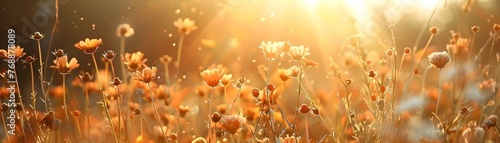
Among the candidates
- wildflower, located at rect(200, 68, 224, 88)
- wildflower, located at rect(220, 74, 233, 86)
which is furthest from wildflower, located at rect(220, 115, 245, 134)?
wildflower, located at rect(220, 74, 233, 86)

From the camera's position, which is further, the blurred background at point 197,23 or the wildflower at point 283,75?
the blurred background at point 197,23

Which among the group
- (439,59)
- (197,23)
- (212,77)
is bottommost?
(212,77)

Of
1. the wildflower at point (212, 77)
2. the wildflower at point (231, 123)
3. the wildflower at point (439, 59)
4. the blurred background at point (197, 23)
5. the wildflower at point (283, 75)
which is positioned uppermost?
the blurred background at point (197, 23)

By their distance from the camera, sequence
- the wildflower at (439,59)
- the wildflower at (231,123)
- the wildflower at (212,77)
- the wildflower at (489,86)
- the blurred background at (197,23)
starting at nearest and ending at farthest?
1. the wildflower at (231,123)
2. the wildflower at (212,77)
3. the wildflower at (439,59)
4. the wildflower at (489,86)
5. the blurred background at (197,23)

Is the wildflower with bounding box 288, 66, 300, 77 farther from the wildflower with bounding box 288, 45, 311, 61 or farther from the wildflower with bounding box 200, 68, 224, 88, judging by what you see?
the wildflower with bounding box 200, 68, 224, 88

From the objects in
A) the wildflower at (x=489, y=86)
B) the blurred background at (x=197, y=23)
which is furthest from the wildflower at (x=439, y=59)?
the blurred background at (x=197, y=23)

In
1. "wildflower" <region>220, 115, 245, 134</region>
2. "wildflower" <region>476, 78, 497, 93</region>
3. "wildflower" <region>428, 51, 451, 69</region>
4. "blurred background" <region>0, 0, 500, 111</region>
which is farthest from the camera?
"blurred background" <region>0, 0, 500, 111</region>

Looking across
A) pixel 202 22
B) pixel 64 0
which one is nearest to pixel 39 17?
pixel 64 0

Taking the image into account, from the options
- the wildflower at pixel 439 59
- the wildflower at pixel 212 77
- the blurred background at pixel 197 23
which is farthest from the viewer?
the blurred background at pixel 197 23

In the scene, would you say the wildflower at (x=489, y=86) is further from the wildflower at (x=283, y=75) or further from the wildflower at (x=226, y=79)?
the wildflower at (x=226, y=79)

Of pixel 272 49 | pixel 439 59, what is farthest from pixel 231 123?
pixel 439 59

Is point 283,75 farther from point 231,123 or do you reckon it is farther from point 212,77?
point 231,123
